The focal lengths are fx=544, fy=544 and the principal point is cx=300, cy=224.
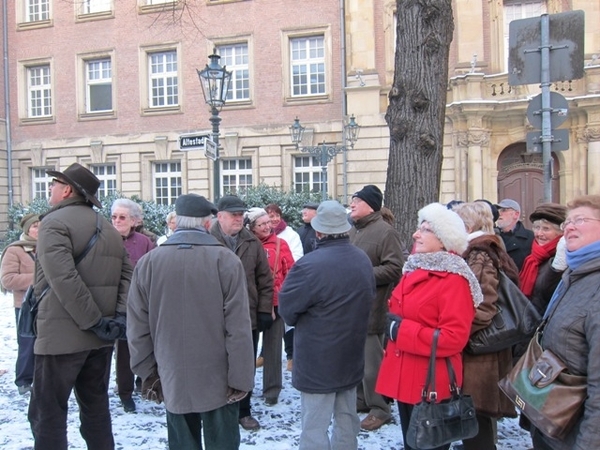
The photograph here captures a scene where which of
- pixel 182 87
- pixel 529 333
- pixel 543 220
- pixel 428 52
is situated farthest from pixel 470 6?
pixel 529 333

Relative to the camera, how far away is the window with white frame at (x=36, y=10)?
75.5 feet

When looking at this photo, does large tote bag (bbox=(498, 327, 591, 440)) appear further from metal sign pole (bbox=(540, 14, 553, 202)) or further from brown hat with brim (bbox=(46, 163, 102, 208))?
metal sign pole (bbox=(540, 14, 553, 202))

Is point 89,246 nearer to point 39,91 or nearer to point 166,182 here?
point 166,182

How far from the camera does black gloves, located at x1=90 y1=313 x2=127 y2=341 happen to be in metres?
3.57

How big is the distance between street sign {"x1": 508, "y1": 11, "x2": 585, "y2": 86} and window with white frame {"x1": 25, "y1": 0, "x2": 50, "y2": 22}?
22.7m

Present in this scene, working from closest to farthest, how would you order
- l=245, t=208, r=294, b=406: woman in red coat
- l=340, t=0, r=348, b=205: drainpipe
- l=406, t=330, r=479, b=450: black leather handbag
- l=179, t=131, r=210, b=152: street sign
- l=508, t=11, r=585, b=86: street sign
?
l=406, t=330, r=479, b=450: black leather handbag
l=508, t=11, r=585, b=86: street sign
l=245, t=208, r=294, b=406: woman in red coat
l=179, t=131, r=210, b=152: street sign
l=340, t=0, r=348, b=205: drainpipe

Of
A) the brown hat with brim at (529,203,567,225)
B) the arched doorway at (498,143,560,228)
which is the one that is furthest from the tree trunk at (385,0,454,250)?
the arched doorway at (498,143,560,228)

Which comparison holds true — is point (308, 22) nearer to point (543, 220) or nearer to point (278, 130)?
point (278, 130)

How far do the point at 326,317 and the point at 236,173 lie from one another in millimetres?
18329

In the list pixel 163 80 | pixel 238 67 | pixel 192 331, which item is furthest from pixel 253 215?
pixel 163 80

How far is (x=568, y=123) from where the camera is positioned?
58.5 ft

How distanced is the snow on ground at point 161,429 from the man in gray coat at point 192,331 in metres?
1.20

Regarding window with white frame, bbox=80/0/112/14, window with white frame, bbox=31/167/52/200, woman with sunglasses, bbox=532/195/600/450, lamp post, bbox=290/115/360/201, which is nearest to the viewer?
woman with sunglasses, bbox=532/195/600/450

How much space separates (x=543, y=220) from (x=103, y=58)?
21.8 metres
